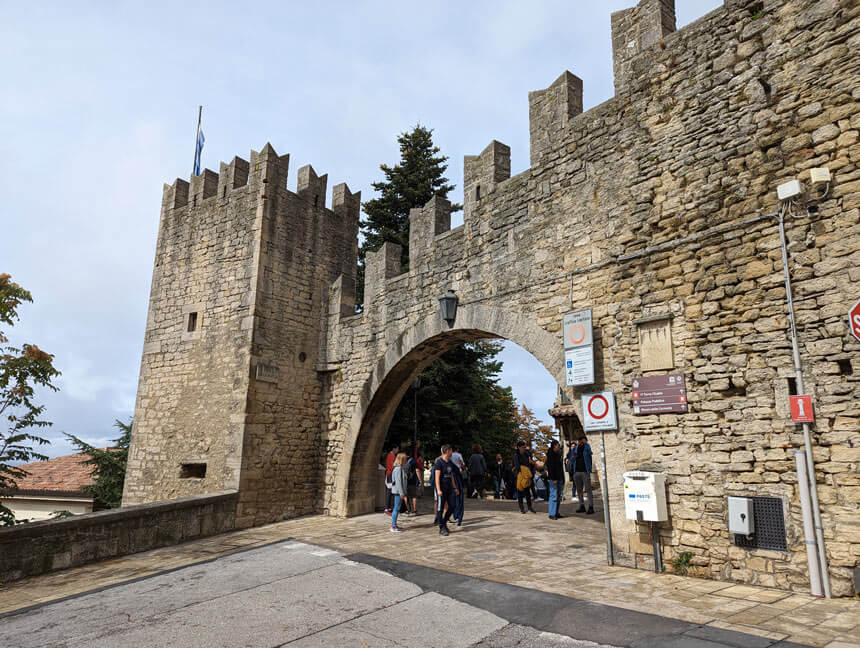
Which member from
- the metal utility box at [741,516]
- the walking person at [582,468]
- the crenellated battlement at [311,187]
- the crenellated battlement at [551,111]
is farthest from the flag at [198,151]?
the metal utility box at [741,516]

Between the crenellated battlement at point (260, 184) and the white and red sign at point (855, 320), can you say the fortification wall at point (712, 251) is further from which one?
the crenellated battlement at point (260, 184)

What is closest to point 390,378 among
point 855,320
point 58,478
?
point 855,320

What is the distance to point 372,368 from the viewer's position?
9867 mm

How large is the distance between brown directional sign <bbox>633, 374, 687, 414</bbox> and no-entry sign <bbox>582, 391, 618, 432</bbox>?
26 centimetres

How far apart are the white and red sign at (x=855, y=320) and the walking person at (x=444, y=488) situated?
190 inches

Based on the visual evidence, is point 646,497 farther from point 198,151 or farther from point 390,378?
point 198,151

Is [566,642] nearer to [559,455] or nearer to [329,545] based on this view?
[329,545]

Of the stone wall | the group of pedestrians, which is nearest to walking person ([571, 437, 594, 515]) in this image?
the group of pedestrians

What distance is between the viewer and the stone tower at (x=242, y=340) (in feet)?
32.2

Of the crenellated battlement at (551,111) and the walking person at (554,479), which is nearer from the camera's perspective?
the crenellated battlement at (551,111)

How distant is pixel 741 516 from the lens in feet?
15.6

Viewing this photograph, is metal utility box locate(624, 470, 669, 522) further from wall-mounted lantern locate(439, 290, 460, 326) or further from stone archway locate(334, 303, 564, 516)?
wall-mounted lantern locate(439, 290, 460, 326)

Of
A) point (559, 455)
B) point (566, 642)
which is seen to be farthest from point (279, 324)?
point (566, 642)

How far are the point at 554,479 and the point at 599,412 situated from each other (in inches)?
121
